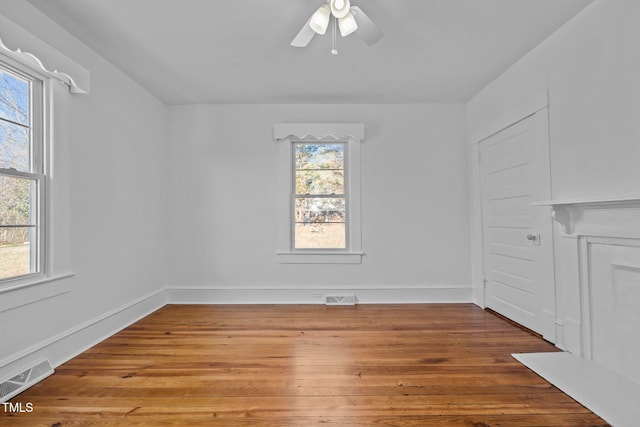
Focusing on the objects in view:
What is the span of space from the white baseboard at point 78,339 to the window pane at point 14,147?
1.23 metres

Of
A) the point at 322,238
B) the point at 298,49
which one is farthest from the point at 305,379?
the point at 298,49

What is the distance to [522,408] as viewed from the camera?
1721 millimetres

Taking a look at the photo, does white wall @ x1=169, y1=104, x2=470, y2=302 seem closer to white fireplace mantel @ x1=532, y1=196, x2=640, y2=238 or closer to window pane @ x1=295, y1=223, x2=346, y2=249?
window pane @ x1=295, y1=223, x2=346, y2=249

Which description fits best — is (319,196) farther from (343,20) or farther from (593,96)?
(593,96)

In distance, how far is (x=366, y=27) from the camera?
2.05m

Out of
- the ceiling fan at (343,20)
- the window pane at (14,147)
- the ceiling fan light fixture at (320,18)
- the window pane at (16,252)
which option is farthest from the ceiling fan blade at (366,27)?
the window pane at (16,252)

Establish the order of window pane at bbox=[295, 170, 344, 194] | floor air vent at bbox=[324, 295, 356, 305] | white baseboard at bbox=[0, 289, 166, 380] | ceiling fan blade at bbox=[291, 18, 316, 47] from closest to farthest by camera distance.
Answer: white baseboard at bbox=[0, 289, 166, 380], ceiling fan blade at bbox=[291, 18, 316, 47], floor air vent at bbox=[324, 295, 356, 305], window pane at bbox=[295, 170, 344, 194]

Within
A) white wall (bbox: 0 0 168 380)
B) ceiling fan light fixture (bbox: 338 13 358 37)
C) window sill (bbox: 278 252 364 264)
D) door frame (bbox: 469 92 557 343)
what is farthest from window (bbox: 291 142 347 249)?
ceiling fan light fixture (bbox: 338 13 358 37)

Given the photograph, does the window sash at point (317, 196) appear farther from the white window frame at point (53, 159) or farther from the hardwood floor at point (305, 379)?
the white window frame at point (53, 159)

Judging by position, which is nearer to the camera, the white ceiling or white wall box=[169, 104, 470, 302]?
the white ceiling

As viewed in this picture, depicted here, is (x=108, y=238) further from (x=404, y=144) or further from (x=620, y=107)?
(x=620, y=107)

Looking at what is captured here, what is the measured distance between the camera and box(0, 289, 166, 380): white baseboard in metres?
1.95

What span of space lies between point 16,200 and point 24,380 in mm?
1170

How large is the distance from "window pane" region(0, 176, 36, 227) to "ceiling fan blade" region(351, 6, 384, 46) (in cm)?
252
